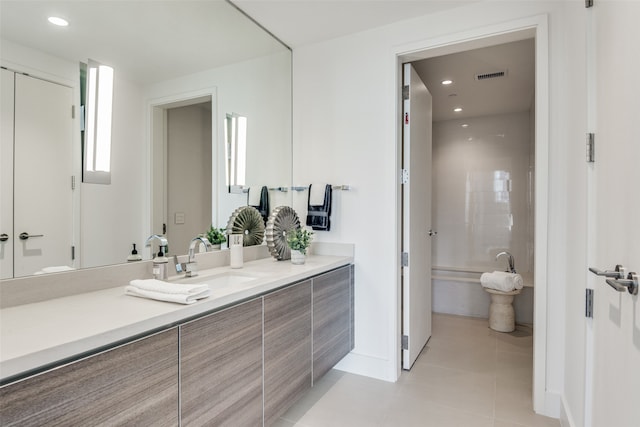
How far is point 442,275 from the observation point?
444cm

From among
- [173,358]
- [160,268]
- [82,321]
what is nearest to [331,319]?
[160,268]

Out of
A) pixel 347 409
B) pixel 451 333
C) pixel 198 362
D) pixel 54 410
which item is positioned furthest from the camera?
pixel 451 333

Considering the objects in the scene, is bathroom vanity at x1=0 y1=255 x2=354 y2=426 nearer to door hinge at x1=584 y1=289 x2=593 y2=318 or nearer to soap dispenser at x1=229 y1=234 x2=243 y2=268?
soap dispenser at x1=229 y1=234 x2=243 y2=268

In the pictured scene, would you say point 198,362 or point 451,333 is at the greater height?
point 198,362

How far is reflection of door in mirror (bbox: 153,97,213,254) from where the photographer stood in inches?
74.9

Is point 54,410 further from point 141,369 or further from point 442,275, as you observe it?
point 442,275

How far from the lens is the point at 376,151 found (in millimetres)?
2494

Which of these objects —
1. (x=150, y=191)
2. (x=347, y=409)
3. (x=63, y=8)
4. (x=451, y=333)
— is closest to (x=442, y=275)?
(x=451, y=333)

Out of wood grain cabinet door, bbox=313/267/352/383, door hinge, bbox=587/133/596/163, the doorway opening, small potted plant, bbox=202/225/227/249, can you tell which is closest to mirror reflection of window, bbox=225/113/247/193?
the doorway opening

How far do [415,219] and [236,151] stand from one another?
1.46 metres

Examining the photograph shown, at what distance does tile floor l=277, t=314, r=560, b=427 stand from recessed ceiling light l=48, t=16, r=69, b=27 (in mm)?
2206

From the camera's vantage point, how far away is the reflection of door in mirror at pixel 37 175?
1.25 meters

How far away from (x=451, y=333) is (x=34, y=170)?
3471 millimetres

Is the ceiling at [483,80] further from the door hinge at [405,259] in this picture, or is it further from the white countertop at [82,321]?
the white countertop at [82,321]
